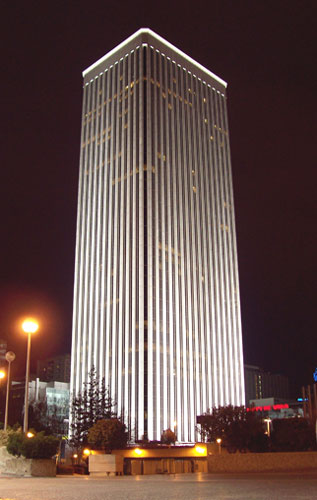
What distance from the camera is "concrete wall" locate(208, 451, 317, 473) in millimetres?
27547

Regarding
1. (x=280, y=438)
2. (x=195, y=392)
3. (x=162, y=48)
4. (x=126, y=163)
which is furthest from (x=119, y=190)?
(x=280, y=438)

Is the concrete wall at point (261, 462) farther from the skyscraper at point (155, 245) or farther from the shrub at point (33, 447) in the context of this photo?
the skyscraper at point (155, 245)

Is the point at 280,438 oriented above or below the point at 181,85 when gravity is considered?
below

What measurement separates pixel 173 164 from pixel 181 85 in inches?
784

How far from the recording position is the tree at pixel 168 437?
261 ft

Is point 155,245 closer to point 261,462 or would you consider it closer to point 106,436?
point 106,436

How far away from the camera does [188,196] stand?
348 feet

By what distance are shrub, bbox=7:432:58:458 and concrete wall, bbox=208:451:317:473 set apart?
8527 mm

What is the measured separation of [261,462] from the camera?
93.5ft

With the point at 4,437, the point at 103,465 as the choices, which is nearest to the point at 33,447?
the point at 4,437

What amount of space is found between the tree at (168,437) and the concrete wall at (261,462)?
174ft

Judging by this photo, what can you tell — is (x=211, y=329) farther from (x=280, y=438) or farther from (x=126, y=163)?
(x=280, y=438)

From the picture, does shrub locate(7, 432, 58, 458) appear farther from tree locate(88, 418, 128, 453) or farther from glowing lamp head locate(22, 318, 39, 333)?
tree locate(88, 418, 128, 453)

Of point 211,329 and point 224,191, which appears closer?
point 211,329
